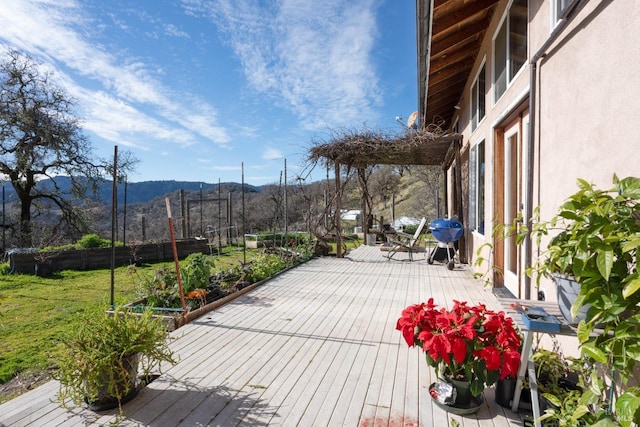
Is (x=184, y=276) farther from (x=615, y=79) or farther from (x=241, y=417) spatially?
(x=615, y=79)

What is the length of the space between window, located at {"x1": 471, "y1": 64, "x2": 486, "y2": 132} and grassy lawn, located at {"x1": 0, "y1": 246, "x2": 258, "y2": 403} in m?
5.78

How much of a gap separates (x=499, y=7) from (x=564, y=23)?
2536 millimetres

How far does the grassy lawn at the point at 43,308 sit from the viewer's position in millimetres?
3295

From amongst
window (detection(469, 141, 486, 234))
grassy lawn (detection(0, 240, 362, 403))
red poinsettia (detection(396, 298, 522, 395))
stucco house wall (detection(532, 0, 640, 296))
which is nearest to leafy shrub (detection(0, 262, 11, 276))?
grassy lawn (detection(0, 240, 362, 403))

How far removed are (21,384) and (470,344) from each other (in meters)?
3.59

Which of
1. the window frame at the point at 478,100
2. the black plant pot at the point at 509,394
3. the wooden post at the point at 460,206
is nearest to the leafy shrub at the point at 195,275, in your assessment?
the black plant pot at the point at 509,394

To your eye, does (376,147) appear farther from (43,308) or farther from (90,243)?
(90,243)

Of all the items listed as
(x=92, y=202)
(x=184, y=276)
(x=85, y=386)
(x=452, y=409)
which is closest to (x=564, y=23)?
(x=452, y=409)

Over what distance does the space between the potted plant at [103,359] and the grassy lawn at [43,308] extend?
17 cm

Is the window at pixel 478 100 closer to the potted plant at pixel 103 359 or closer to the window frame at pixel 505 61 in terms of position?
the window frame at pixel 505 61

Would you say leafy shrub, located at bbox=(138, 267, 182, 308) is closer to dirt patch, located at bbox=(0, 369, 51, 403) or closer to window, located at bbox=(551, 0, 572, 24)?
dirt patch, located at bbox=(0, 369, 51, 403)

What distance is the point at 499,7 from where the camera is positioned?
4.24m

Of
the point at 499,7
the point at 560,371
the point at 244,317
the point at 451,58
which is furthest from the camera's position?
the point at 451,58

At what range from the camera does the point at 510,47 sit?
3.78m
